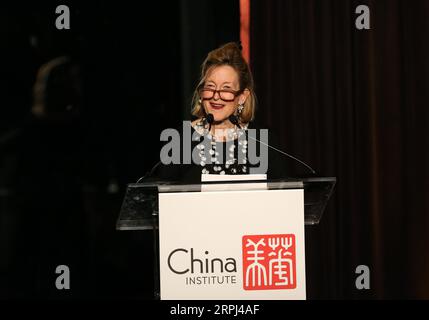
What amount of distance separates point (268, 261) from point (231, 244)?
133 mm

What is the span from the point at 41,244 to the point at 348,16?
1979mm

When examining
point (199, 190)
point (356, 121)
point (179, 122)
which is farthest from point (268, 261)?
point (179, 122)

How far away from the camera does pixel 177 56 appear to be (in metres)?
4.00

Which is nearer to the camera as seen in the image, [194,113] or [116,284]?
[194,113]

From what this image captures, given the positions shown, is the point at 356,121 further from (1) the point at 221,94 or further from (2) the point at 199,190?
(2) the point at 199,190

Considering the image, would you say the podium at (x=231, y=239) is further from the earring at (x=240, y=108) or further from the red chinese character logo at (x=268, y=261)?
the earring at (x=240, y=108)

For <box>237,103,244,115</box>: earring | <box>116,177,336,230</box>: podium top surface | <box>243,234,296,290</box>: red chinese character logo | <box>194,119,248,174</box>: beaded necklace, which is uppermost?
<box>237,103,244,115</box>: earring

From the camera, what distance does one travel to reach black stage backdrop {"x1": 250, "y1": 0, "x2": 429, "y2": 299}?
369cm

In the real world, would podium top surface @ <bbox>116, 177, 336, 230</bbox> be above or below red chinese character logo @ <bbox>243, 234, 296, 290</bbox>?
above

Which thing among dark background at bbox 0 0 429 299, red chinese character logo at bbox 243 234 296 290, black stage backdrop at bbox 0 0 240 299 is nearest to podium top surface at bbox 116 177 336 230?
red chinese character logo at bbox 243 234 296 290

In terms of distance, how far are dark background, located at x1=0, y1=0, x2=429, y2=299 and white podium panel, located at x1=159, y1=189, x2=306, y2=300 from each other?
1.25 m

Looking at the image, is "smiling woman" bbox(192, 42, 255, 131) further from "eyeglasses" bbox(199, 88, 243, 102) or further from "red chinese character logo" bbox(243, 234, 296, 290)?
"red chinese character logo" bbox(243, 234, 296, 290)
